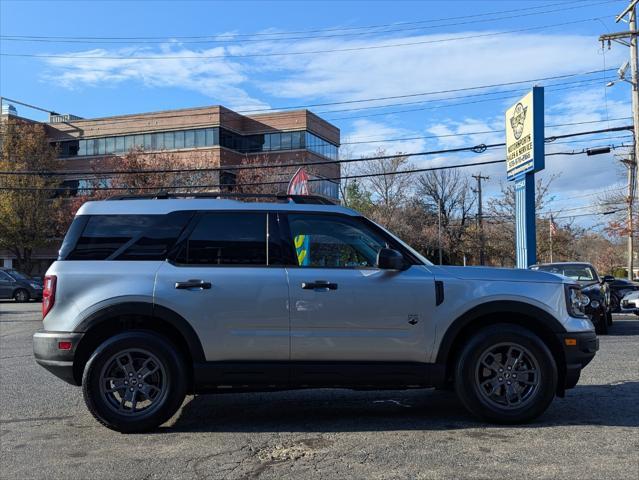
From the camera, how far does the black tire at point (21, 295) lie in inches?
1038

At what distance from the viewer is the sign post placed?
16.2m

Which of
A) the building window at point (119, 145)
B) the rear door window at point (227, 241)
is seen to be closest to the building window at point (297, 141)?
the building window at point (119, 145)

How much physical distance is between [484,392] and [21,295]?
86.1ft

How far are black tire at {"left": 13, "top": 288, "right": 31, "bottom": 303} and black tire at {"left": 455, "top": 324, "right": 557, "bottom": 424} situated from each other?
1021 inches

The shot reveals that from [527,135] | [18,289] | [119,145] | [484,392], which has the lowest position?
[18,289]

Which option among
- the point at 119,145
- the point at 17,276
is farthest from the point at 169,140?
the point at 17,276

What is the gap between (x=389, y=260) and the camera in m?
5.09

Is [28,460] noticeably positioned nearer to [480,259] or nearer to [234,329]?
[234,329]

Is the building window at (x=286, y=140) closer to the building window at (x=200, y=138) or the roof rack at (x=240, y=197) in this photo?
the building window at (x=200, y=138)

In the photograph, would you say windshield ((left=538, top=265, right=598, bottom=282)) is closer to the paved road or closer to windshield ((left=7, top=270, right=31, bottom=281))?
the paved road

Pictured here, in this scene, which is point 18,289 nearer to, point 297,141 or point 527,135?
point 527,135

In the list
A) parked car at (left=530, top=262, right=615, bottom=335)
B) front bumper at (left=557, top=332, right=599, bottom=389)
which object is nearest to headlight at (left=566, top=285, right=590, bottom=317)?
front bumper at (left=557, top=332, right=599, bottom=389)

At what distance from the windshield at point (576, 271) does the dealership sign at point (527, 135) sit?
3.33 metres

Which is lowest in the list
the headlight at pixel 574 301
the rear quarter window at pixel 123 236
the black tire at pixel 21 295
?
the black tire at pixel 21 295
